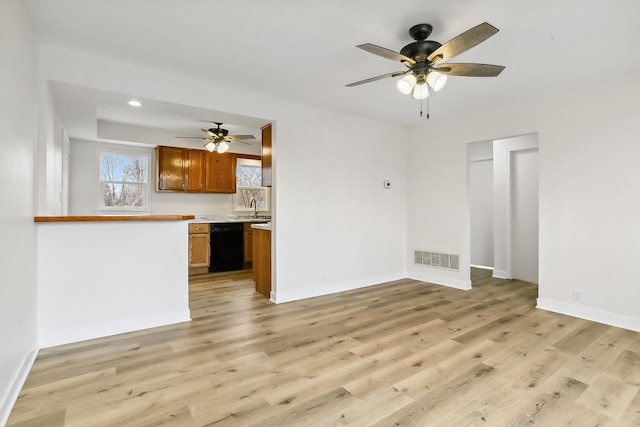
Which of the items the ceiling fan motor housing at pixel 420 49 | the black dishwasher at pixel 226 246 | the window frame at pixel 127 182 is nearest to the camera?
the ceiling fan motor housing at pixel 420 49

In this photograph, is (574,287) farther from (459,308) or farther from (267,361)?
(267,361)

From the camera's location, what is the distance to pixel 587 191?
11.3 ft

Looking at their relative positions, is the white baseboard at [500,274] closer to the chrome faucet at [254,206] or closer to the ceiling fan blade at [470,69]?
the ceiling fan blade at [470,69]

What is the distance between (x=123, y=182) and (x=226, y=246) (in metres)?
2.14

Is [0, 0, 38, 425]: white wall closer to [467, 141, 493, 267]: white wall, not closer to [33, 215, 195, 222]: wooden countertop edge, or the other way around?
[33, 215, 195, 222]: wooden countertop edge

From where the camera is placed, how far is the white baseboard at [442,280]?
15.1 feet

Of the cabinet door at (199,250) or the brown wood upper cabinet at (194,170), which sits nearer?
the cabinet door at (199,250)

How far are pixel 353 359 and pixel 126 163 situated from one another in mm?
5422

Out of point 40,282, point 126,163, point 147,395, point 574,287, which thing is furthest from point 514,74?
point 126,163

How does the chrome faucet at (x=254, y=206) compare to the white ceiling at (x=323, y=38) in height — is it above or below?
below

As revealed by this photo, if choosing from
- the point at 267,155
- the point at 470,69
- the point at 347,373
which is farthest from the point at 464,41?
the point at 267,155

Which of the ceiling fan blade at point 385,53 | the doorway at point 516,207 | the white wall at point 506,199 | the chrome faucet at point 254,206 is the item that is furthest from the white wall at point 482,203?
the chrome faucet at point 254,206

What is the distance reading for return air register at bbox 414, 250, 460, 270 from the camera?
4738mm

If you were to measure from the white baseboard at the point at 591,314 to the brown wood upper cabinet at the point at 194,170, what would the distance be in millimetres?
5419
